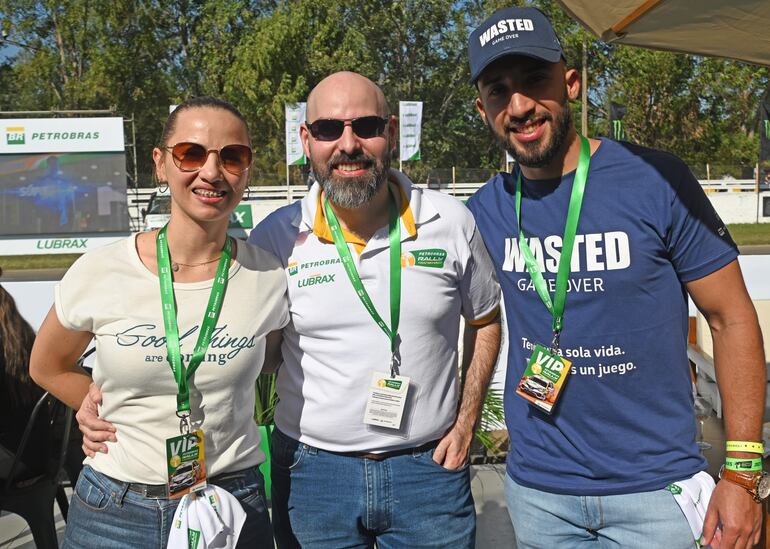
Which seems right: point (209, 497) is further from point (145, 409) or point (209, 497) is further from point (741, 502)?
point (741, 502)

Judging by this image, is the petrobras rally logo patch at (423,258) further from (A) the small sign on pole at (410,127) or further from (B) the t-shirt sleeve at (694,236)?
(A) the small sign on pole at (410,127)

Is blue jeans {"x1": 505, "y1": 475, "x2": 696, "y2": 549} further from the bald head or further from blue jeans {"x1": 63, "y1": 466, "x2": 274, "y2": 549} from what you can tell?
the bald head

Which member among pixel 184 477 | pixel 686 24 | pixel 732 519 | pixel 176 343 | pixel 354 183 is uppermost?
pixel 686 24

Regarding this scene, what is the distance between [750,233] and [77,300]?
26263 millimetres

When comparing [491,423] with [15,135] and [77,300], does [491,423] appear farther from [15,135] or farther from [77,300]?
[15,135]

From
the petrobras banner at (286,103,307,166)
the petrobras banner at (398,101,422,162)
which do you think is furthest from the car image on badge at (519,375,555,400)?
the petrobras banner at (398,101,422,162)

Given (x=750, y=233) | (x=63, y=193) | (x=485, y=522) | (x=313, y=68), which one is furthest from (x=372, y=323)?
(x=313, y=68)

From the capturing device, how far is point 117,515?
2.15 meters

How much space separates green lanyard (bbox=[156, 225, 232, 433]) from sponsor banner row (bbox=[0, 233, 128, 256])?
50.3 feet

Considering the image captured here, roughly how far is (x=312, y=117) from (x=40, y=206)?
16.2 meters

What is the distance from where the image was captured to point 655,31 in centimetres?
269

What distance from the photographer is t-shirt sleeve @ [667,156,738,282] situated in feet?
7.03

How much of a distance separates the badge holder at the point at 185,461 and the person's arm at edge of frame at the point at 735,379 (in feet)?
4.57

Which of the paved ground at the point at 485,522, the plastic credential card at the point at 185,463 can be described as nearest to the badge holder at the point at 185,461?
the plastic credential card at the point at 185,463
